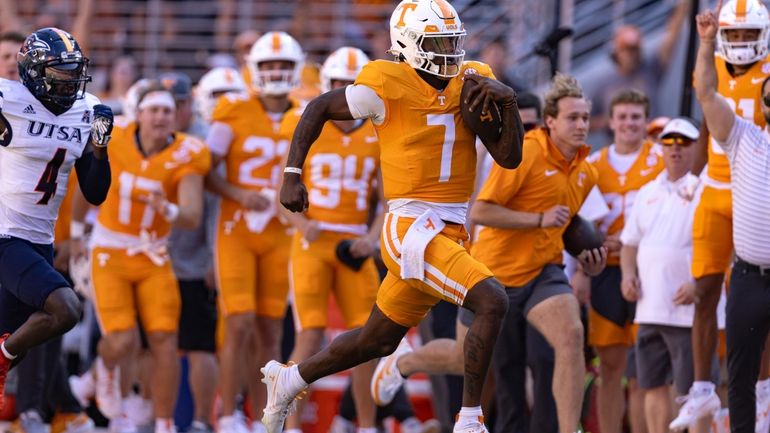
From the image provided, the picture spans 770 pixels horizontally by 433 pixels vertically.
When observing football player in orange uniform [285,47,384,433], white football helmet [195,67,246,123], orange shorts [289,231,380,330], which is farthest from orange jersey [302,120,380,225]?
white football helmet [195,67,246,123]

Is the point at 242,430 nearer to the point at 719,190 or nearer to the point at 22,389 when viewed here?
the point at 22,389

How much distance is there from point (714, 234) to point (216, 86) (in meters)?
4.52

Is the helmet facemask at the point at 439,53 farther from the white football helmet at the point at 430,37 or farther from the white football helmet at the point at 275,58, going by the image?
the white football helmet at the point at 275,58

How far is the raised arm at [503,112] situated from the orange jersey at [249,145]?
11.2ft

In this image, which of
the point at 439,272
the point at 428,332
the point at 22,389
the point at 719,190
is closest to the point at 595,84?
the point at 428,332

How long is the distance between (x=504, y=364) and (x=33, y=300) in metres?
2.77

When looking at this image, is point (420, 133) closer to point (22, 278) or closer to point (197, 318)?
point (22, 278)

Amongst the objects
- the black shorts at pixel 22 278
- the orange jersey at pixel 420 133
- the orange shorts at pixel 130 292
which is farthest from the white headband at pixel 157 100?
the orange jersey at pixel 420 133

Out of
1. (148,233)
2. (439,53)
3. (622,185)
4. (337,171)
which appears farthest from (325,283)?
(439,53)

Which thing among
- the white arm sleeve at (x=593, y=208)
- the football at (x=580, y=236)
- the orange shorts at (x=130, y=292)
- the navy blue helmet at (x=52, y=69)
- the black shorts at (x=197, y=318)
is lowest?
the black shorts at (x=197, y=318)

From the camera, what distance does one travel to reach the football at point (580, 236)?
8.42 meters

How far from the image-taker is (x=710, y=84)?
306 inches

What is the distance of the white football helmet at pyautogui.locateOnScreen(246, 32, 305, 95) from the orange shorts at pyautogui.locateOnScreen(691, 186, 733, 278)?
3164 mm

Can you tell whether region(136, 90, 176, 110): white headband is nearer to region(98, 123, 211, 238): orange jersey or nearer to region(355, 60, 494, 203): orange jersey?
region(98, 123, 211, 238): orange jersey
